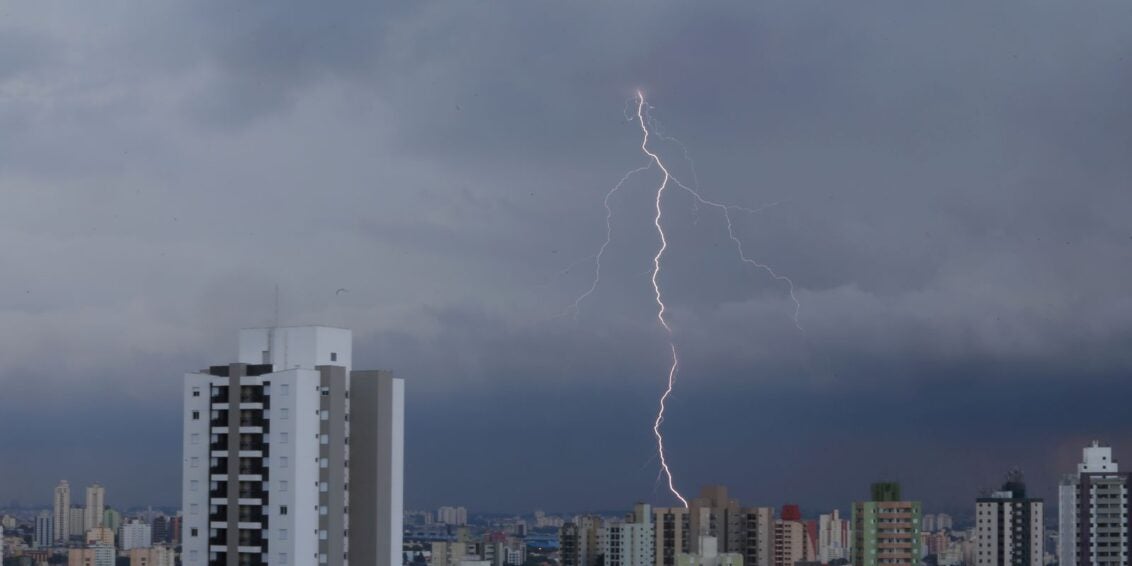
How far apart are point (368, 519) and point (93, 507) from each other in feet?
61.2

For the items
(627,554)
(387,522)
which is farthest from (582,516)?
(387,522)

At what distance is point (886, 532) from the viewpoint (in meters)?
25.4

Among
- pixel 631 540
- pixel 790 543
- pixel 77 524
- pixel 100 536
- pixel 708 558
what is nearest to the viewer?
pixel 708 558

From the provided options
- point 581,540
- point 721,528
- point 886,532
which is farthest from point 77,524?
point 886,532

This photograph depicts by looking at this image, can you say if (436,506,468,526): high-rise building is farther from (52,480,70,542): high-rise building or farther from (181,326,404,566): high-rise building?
(181,326,404,566): high-rise building

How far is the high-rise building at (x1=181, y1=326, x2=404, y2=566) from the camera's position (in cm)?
1405

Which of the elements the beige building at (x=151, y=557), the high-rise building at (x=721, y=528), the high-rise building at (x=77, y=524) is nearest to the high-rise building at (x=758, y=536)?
the high-rise building at (x=721, y=528)

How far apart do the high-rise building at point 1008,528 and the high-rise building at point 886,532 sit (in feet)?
11.2

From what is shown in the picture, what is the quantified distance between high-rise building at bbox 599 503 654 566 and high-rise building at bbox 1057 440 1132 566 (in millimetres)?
8984

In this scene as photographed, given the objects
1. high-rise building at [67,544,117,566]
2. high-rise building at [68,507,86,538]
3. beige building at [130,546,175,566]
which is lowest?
high-rise building at [67,544,117,566]

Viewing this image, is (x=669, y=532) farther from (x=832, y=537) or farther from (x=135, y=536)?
(x=135, y=536)

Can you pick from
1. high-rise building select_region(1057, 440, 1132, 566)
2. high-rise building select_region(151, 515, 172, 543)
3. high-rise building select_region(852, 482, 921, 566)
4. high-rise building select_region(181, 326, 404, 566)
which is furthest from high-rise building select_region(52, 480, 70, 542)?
high-rise building select_region(1057, 440, 1132, 566)

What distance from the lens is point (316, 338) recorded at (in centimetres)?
1455

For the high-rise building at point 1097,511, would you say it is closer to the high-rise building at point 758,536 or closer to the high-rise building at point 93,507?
the high-rise building at point 758,536
